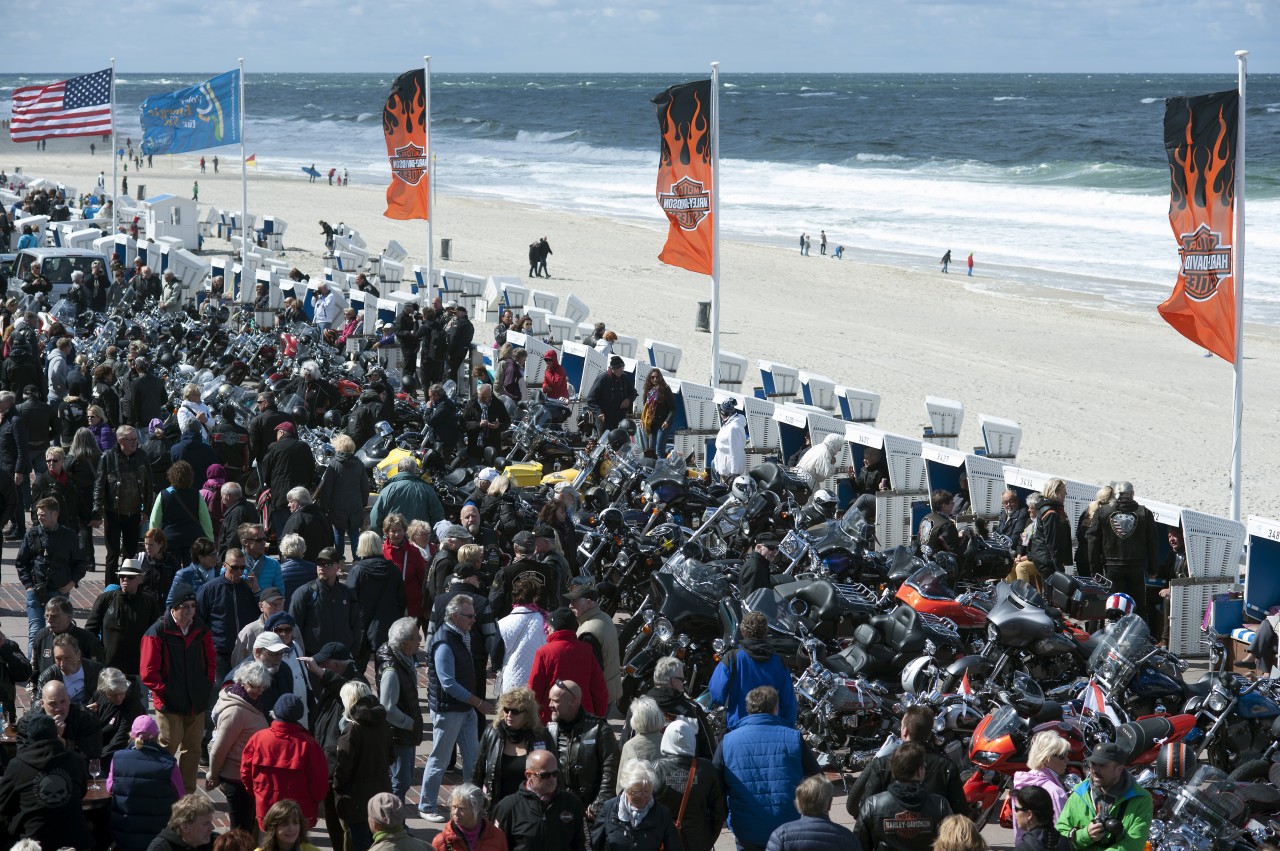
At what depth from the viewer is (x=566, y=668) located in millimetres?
7309

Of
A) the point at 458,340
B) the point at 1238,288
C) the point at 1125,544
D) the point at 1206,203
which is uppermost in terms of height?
the point at 1206,203

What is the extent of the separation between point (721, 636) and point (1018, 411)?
1343 cm

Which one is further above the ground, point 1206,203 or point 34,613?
A: point 1206,203

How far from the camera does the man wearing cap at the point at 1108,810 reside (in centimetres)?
590

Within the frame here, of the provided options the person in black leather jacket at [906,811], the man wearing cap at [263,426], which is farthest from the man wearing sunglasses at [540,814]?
the man wearing cap at [263,426]

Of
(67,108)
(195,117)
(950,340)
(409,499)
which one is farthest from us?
(950,340)

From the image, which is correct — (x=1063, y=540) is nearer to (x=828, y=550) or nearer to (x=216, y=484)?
(x=828, y=550)

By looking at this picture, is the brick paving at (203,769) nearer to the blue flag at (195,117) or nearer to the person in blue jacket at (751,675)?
the person in blue jacket at (751,675)

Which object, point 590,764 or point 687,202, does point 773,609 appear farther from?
point 687,202

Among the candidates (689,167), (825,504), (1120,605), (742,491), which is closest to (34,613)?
(742,491)

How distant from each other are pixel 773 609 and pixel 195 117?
20.0 metres

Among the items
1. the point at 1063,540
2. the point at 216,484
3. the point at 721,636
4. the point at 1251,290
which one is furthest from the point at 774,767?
the point at 1251,290

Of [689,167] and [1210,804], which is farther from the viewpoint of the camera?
[689,167]

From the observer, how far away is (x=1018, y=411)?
2114 cm
